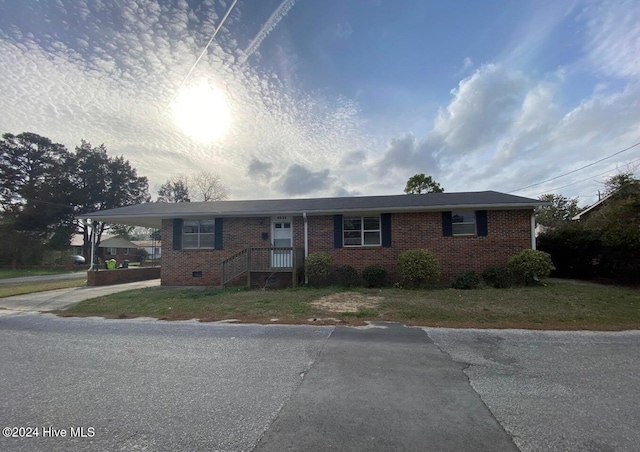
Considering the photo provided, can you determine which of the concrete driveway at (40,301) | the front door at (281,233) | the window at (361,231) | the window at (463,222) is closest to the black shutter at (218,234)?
the front door at (281,233)

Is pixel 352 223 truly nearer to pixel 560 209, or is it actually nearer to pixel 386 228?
pixel 386 228

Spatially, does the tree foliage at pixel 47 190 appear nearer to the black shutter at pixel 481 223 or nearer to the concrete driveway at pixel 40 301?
the concrete driveway at pixel 40 301

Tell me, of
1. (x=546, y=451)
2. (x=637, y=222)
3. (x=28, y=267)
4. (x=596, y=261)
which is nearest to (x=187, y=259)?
(x=546, y=451)

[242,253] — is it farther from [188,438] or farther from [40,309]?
[188,438]

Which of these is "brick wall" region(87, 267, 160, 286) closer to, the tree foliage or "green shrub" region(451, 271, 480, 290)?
"green shrub" region(451, 271, 480, 290)

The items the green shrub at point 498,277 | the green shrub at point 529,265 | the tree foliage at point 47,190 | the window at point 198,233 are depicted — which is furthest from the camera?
the tree foliage at point 47,190

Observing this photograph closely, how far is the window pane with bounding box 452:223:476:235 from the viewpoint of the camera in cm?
1209

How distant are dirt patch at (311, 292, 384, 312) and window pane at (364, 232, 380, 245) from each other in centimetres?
303

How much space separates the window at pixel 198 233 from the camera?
1345 centimetres

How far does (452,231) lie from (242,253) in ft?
27.0

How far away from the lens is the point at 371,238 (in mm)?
12680

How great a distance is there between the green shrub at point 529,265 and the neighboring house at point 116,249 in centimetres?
3349

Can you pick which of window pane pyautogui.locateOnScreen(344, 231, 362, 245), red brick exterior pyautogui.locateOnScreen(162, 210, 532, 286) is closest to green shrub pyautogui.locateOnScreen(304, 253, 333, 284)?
red brick exterior pyautogui.locateOnScreen(162, 210, 532, 286)

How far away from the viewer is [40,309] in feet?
29.6
